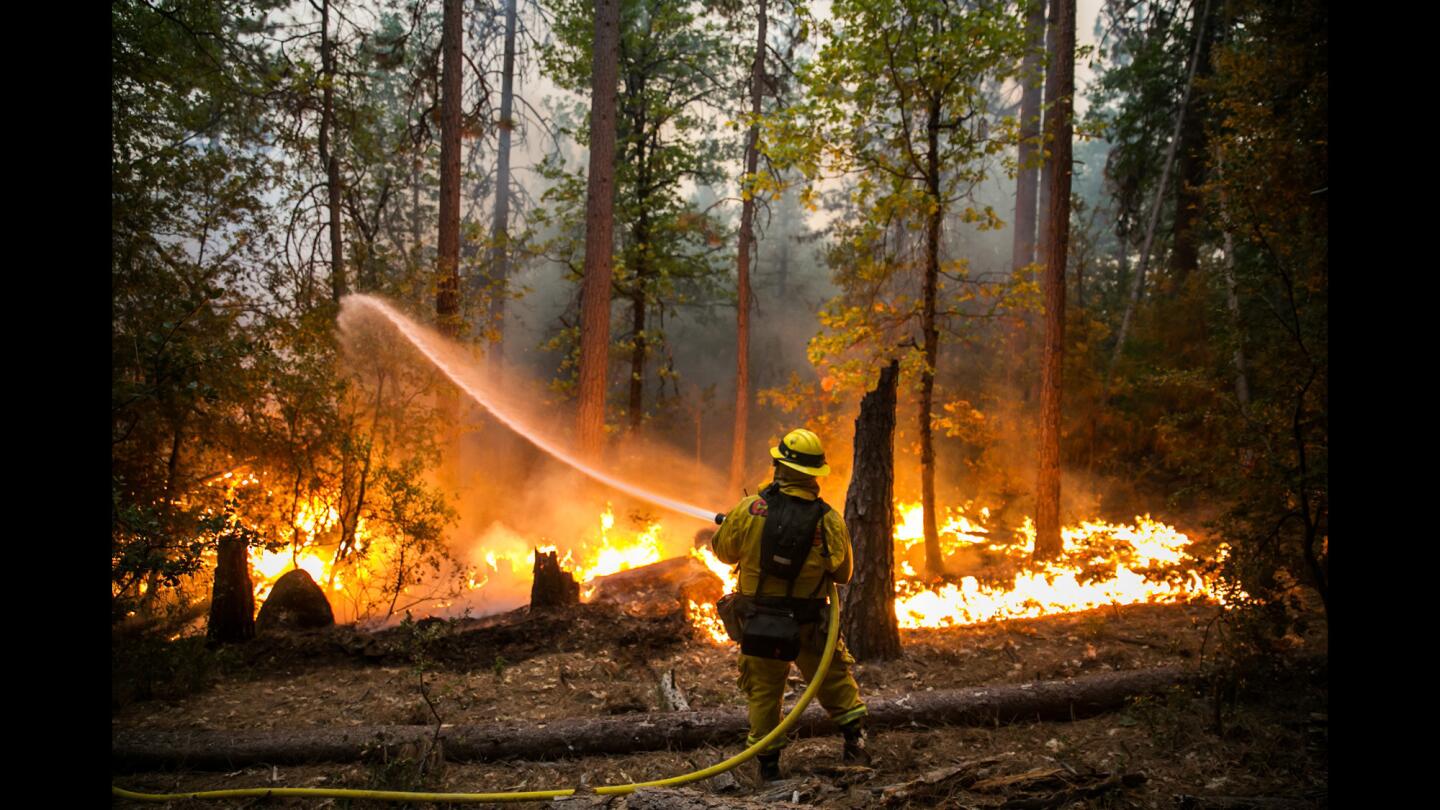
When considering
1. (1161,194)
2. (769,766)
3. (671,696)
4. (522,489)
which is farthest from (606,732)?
(1161,194)

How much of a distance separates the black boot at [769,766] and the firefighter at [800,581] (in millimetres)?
32

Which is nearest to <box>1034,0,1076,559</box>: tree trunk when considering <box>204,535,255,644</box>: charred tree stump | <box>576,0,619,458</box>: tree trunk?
<box>576,0,619,458</box>: tree trunk

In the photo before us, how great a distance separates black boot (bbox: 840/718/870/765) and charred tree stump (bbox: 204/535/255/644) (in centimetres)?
692

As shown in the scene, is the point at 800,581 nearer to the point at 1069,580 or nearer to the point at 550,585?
the point at 550,585

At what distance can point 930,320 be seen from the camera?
35.1 feet

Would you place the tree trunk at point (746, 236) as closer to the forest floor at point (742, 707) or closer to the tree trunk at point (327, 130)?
the tree trunk at point (327, 130)

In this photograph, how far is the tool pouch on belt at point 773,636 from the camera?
4789mm

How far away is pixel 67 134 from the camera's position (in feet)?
4.62

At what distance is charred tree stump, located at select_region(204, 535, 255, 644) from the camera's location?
305 inches

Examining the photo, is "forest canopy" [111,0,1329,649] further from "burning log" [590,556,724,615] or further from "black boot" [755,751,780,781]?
"burning log" [590,556,724,615]

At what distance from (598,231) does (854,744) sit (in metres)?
9.69

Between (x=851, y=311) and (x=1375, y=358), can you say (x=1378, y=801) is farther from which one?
(x=851, y=311)

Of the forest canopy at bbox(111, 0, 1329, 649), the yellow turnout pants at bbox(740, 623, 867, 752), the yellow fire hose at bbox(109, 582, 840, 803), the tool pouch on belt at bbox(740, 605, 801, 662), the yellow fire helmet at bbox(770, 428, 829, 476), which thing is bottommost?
the yellow fire hose at bbox(109, 582, 840, 803)

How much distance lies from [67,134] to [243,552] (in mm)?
8036
